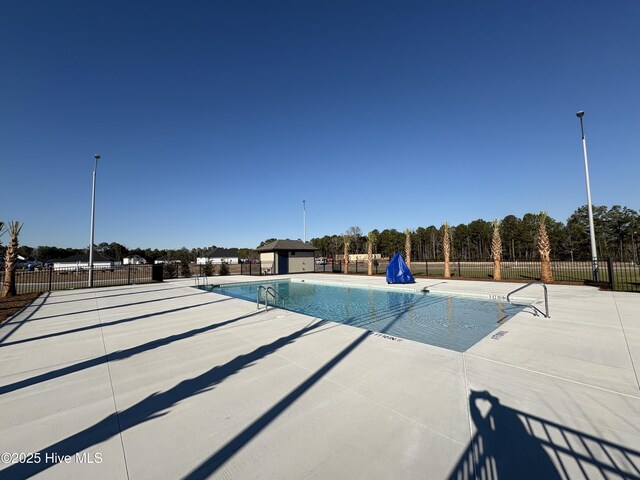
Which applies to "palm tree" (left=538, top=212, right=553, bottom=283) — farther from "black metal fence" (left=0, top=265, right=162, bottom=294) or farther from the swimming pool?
"black metal fence" (left=0, top=265, right=162, bottom=294)

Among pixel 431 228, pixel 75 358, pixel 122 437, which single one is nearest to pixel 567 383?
pixel 122 437

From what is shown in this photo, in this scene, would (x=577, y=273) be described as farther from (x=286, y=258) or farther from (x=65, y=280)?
(x=65, y=280)

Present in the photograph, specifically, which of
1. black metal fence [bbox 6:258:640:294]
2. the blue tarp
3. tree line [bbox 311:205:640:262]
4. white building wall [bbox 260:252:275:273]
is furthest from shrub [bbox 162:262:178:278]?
the blue tarp

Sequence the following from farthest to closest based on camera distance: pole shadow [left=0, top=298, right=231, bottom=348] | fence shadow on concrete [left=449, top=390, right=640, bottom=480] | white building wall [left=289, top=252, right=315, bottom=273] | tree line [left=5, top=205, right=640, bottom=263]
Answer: tree line [left=5, top=205, right=640, bottom=263] → white building wall [left=289, top=252, right=315, bottom=273] → pole shadow [left=0, top=298, right=231, bottom=348] → fence shadow on concrete [left=449, top=390, right=640, bottom=480]

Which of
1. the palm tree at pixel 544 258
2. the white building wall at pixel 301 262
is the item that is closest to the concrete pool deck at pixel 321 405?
the palm tree at pixel 544 258

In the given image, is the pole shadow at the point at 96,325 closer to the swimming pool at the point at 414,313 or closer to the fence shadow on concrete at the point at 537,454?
the swimming pool at the point at 414,313

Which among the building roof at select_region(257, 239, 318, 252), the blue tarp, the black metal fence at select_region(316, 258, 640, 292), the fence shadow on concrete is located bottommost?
the fence shadow on concrete

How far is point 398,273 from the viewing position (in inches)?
643

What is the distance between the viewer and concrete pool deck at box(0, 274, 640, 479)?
2301mm

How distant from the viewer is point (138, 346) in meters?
5.54

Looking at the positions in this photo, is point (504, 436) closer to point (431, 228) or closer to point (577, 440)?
point (577, 440)

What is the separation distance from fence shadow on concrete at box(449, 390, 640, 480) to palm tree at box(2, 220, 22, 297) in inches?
758

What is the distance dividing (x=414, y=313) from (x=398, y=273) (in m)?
7.34

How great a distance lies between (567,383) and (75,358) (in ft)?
25.5
